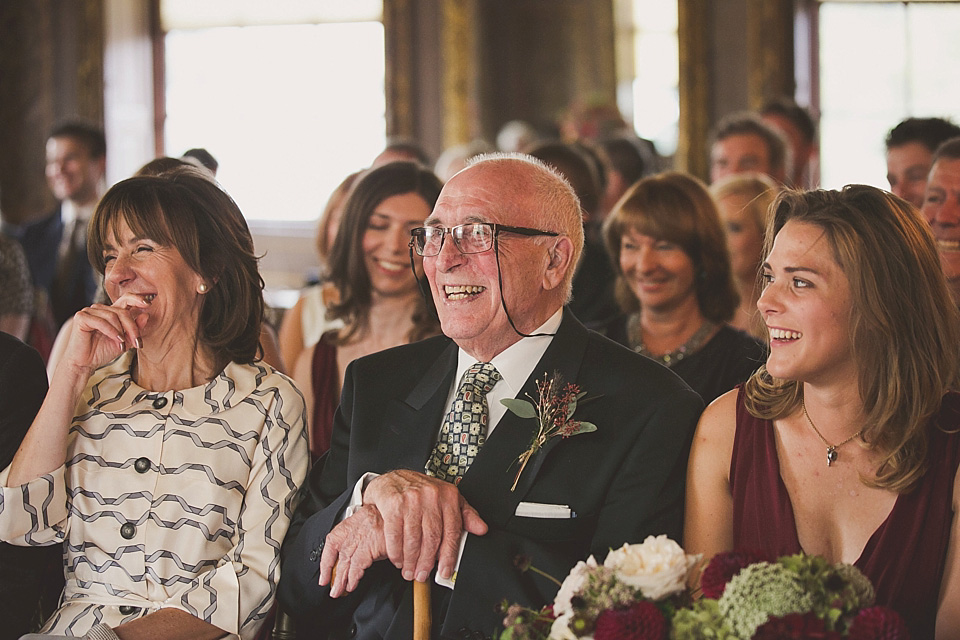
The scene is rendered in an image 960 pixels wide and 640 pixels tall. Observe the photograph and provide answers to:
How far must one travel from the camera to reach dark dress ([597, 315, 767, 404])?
3.27 meters

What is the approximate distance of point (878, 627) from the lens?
56.1 inches

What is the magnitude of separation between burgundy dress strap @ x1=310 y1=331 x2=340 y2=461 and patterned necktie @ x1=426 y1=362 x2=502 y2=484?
1046 millimetres

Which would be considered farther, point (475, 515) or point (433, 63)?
point (433, 63)

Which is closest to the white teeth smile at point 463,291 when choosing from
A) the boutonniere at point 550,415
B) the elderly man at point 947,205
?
the boutonniere at point 550,415

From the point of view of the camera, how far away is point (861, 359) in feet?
6.75

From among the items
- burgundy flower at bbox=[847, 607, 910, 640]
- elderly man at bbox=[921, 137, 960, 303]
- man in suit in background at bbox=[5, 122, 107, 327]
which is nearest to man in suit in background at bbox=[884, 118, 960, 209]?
elderly man at bbox=[921, 137, 960, 303]

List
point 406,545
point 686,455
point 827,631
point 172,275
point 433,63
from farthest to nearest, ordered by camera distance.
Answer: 1. point 433,63
2. point 172,275
3. point 686,455
4. point 406,545
5. point 827,631

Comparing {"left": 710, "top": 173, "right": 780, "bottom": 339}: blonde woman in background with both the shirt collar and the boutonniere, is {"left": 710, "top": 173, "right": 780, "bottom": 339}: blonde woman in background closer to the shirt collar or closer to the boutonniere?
the shirt collar

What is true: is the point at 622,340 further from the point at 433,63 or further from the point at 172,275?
the point at 433,63

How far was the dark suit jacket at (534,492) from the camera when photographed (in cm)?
208

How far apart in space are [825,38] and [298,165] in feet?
14.3

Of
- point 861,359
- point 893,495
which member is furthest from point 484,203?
point 893,495

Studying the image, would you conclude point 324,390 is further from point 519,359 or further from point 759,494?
point 759,494

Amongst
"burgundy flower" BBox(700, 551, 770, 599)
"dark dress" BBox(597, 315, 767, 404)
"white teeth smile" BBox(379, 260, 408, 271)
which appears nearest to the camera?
"burgundy flower" BBox(700, 551, 770, 599)
